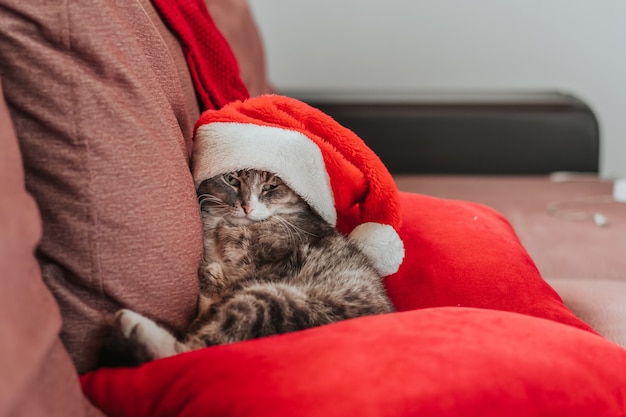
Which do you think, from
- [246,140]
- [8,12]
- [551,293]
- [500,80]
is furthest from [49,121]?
[500,80]

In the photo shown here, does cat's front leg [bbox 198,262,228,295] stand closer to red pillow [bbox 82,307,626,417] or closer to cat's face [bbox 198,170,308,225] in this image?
cat's face [bbox 198,170,308,225]

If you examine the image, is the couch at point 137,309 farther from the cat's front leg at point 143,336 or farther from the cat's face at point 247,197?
the cat's face at point 247,197

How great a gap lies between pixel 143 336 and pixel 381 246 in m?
0.46

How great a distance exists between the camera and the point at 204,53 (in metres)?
1.41

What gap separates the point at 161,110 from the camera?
3.07 ft

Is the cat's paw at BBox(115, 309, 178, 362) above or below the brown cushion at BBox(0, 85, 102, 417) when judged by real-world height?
below

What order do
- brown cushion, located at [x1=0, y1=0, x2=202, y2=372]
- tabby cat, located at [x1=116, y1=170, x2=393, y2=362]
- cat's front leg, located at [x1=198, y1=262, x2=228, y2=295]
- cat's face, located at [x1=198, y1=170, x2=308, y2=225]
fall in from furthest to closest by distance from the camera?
cat's face, located at [x1=198, y1=170, x2=308, y2=225]
cat's front leg, located at [x1=198, y1=262, x2=228, y2=295]
tabby cat, located at [x1=116, y1=170, x2=393, y2=362]
brown cushion, located at [x1=0, y1=0, x2=202, y2=372]

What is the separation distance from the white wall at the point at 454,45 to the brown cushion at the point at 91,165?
214 centimetres

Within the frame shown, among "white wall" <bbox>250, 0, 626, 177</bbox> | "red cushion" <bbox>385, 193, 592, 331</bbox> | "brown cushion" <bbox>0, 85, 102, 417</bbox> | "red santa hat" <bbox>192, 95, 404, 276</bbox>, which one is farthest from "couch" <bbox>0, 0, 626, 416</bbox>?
A: "white wall" <bbox>250, 0, 626, 177</bbox>

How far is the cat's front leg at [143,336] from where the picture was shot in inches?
32.4

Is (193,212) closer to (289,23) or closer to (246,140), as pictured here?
(246,140)

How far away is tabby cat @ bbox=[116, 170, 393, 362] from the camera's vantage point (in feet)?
2.96

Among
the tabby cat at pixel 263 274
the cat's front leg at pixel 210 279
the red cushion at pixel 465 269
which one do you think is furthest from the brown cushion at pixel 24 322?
the red cushion at pixel 465 269

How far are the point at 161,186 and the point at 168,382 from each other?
10.2 inches
